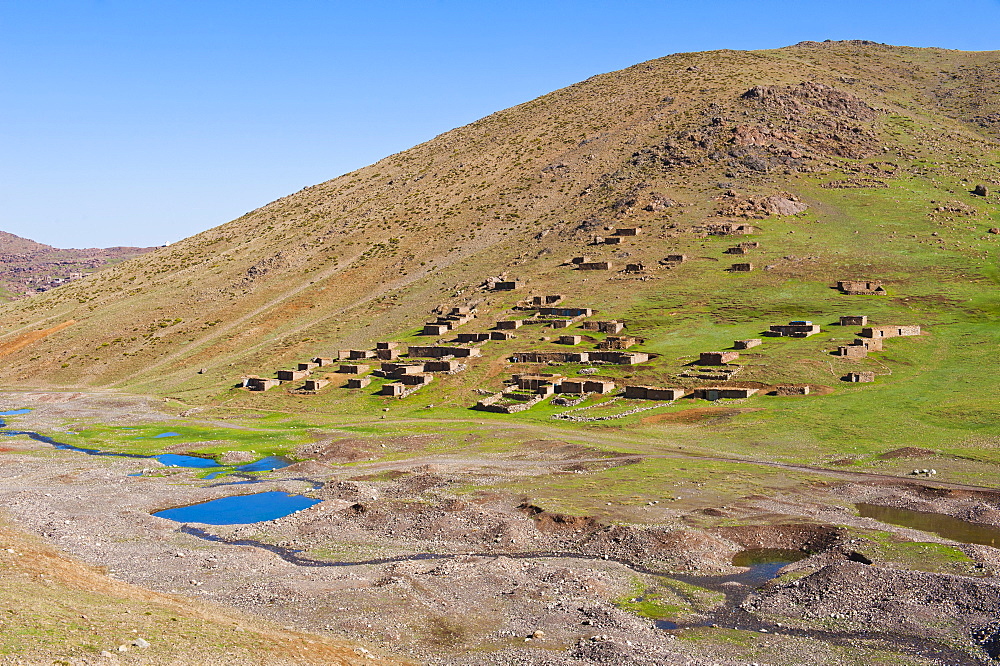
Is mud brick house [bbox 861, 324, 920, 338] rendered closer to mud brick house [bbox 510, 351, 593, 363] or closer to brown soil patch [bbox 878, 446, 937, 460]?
mud brick house [bbox 510, 351, 593, 363]

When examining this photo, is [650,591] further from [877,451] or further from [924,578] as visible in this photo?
[877,451]

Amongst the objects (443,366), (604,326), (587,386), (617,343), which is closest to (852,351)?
(617,343)

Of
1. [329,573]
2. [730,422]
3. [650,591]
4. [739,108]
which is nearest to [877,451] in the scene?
[730,422]

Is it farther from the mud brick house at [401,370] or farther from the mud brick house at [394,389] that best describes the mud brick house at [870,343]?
the mud brick house at [394,389]

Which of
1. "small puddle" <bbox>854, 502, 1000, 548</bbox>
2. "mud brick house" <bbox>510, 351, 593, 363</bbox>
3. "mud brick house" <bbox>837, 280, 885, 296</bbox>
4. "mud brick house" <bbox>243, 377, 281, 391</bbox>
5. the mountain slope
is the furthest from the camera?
the mountain slope

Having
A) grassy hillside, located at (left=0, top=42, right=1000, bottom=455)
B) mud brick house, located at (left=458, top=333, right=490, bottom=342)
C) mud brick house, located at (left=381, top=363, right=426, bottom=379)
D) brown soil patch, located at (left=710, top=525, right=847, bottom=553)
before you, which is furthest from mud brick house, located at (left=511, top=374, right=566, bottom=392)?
brown soil patch, located at (left=710, top=525, right=847, bottom=553)

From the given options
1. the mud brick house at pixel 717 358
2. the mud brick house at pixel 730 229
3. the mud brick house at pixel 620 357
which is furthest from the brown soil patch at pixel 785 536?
the mud brick house at pixel 730 229

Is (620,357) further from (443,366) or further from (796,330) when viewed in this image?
(443,366)
